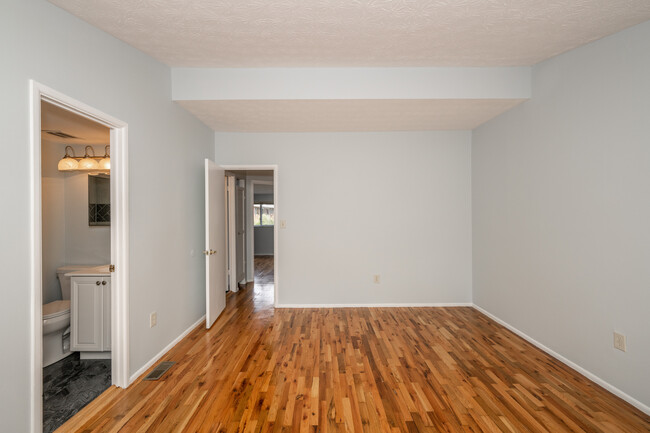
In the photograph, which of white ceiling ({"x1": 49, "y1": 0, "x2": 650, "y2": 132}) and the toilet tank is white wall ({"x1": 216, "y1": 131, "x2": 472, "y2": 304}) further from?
the toilet tank

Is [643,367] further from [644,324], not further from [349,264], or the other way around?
[349,264]

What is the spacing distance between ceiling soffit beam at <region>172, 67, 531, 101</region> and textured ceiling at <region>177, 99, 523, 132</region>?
0.26 feet

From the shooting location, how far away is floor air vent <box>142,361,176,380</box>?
250cm

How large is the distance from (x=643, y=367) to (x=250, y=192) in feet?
19.0

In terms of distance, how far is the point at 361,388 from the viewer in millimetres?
2289

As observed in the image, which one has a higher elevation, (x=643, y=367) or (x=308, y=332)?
(x=643, y=367)

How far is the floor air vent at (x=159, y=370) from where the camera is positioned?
98.4 inches

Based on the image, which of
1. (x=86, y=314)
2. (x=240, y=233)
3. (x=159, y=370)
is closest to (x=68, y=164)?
(x=86, y=314)

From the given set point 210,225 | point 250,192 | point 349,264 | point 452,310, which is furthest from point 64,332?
point 452,310

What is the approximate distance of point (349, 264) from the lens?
14.3 feet

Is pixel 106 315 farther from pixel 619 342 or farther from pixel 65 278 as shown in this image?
pixel 619 342

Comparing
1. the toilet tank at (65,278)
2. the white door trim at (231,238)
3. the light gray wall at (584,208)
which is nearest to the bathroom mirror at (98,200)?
the toilet tank at (65,278)

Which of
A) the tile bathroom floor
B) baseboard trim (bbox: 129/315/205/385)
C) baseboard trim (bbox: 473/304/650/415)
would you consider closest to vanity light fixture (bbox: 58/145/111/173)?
the tile bathroom floor

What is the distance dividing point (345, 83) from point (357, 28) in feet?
2.53
